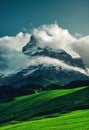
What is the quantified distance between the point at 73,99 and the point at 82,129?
88.0 metres

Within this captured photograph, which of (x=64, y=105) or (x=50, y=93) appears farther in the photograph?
(x=50, y=93)

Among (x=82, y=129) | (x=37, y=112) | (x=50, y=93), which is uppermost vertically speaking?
(x=50, y=93)

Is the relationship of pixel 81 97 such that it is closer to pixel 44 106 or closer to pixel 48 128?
pixel 44 106

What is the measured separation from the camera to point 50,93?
185 m

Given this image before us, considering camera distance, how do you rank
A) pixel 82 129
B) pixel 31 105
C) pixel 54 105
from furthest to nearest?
1. pixel 31 105
2. pixel 54 105
3. pixel 82 129

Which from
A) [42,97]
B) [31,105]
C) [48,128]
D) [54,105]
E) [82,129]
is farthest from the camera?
[42,97]

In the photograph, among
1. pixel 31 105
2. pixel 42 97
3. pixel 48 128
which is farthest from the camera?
pixel 42 97

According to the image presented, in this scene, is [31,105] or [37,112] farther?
[31,105]

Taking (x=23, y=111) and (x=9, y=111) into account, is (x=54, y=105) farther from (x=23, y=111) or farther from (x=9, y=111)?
(x=9, y=111)

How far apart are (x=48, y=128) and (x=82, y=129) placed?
11839 mm

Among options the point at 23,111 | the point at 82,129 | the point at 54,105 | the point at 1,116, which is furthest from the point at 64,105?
the point at 82,129

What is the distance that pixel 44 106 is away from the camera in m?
150

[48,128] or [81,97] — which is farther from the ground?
[81,97]

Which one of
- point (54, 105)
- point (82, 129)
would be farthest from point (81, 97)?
point (82, 129)
